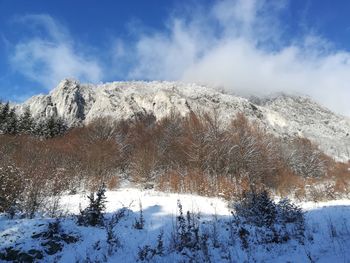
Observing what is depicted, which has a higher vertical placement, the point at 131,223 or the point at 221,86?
the point at 221,86

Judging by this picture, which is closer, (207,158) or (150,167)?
(150,167)

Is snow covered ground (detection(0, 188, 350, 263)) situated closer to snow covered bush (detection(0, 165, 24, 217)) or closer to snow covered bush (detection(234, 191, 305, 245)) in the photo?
snow covered bush (detection(234, 191, 305, 245))

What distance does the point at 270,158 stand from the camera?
2775 cm

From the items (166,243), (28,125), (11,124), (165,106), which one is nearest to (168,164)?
(166,243)

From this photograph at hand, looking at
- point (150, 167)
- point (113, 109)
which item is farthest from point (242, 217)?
point (113, 109)

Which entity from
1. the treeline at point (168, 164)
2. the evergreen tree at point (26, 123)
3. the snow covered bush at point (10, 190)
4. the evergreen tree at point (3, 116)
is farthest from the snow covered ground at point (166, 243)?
the evergreen tree at point (26, 123)

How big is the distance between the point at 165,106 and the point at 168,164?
51.1m

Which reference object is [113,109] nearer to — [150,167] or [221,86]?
[150,167]

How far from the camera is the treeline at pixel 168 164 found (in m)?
11.2

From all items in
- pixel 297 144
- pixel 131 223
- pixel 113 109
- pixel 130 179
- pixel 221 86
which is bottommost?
pixel 131 223

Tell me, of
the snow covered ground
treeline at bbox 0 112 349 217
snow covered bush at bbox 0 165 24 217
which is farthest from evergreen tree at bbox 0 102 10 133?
the snow covered ground

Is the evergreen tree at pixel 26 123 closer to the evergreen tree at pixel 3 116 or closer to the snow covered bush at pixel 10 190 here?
the evergreen tree at pixel 3 116

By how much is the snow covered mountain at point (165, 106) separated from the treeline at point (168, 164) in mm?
25314

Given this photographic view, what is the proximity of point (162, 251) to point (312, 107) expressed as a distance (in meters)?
137
